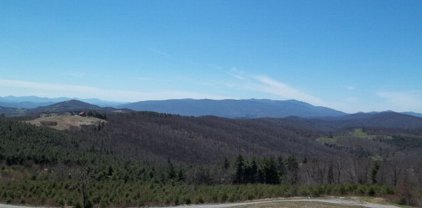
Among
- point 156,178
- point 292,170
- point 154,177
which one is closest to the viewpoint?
point 156,178

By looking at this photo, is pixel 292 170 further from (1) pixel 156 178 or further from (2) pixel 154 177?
(1) pixel 156 178

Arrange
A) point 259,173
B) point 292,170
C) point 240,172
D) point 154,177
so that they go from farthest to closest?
point 292,170, point 240,172, point 259,173, point 154,177

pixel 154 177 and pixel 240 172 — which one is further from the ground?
pixel 240 172

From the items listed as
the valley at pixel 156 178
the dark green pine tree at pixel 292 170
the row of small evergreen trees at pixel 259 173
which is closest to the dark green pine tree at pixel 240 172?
the row of small evergreen trees at pixel 259 173

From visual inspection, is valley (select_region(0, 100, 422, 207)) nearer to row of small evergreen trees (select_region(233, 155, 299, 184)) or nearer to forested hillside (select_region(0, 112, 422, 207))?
forested hillside (select_region(0, 112, 422, 207))

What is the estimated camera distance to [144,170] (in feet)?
318

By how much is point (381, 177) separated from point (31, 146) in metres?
79.9

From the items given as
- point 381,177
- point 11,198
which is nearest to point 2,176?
point 11,198

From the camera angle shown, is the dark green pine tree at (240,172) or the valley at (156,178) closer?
the valley at (156,178)

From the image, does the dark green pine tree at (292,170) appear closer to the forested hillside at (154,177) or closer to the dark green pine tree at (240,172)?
the forested hillside at (154,177)

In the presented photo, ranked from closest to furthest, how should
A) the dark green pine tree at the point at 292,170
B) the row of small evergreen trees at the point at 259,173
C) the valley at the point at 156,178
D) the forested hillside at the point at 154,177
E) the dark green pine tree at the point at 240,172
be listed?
the valley at the point at 156,178
the forested hillside at the point at 154,177
the row of small evergreen trees at the point at 259,173
the dark green pine tree at the point at 240,172
the dark green pine tree at the point at 292,170

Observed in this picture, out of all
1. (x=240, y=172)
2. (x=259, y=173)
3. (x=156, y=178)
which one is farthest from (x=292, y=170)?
(x=156, y=178)

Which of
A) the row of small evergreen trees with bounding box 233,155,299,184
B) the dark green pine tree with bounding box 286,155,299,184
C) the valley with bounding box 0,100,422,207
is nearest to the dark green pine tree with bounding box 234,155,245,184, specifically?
the row of small evergreen trees with bounding box 233,155,299,184

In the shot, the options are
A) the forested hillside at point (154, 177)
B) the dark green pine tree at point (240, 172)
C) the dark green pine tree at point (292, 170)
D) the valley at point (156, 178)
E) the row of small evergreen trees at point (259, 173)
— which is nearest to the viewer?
the valley at point (156, 178)
